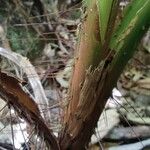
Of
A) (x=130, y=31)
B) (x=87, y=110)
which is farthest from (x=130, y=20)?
(x=87, y=110)

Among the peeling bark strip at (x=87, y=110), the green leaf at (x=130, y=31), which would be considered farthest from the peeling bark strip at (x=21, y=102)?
the green leaf at (x=130, y=31)

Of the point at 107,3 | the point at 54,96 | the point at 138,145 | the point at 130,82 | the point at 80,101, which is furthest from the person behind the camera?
the point at 130,82

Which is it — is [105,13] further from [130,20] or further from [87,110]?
[87,110]

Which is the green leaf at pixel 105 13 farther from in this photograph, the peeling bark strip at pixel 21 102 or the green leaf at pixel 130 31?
the peeling bark strip at pixel 21 102

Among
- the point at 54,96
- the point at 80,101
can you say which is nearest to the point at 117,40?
the point at 80,101

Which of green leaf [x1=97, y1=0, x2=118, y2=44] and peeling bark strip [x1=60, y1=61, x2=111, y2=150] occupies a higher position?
green leaf [x1=97, y1=0, x2=118, y2=44]

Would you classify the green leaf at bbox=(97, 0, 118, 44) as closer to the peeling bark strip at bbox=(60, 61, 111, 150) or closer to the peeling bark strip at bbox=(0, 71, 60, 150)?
the peeling bark strip at bbox=(60, 61, 111, 150)

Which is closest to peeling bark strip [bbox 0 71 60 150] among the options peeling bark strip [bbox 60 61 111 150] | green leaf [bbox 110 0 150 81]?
peeling bark strip [bbox 60 61 111 150]

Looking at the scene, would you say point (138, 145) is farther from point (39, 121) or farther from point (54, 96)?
point (39, 121)
